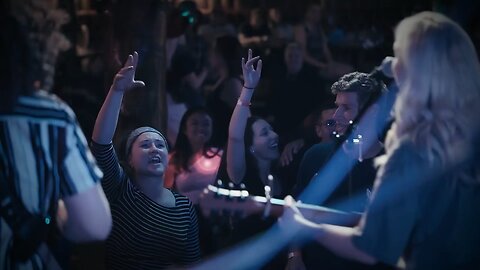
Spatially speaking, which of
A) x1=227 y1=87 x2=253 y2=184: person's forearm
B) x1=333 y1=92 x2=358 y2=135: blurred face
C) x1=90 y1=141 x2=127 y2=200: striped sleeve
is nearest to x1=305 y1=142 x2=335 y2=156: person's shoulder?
x1=333 y1=92 x2=358 y2=135: blurred face

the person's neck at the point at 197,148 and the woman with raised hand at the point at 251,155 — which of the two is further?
the person's neck at the point at 197,148

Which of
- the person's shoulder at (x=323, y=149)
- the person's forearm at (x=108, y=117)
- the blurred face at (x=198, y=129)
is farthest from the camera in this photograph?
the blurred face at (x=198, y=129)

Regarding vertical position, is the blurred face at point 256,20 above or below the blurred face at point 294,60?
above

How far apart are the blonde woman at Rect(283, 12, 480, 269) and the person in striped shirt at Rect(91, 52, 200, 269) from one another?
1.21 metres

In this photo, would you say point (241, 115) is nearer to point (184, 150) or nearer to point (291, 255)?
point (291, 255)

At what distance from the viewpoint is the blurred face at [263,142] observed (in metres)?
4.21

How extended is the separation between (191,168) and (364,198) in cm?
151

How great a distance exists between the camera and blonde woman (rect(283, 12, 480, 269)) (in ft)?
7.50

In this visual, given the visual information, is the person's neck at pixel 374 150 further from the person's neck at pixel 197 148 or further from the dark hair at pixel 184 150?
the person's neck at pixel 197 148

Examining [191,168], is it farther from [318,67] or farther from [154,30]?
[318,67]

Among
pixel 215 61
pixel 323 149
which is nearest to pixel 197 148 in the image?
pixel 323 149

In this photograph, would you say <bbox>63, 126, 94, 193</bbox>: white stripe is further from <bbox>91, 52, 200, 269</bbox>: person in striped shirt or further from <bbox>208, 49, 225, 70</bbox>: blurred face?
<bbox>208, 49, 225, 70</bbox>: blurred face

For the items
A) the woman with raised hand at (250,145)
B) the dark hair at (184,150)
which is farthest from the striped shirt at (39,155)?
the dark hair at (184,150)

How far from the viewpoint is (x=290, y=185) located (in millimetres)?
4301
